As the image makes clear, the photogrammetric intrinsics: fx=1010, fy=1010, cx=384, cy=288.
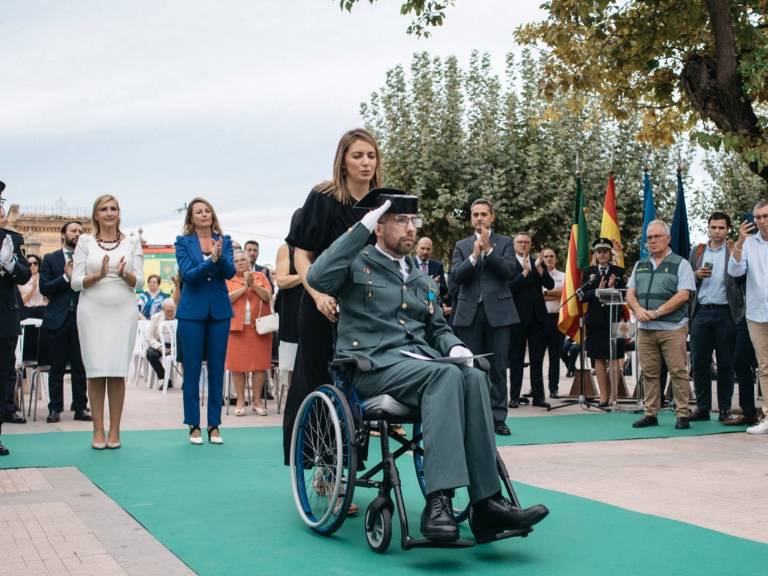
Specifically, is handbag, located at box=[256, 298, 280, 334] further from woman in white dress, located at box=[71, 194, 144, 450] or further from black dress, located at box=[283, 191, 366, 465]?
black dress, located at box=[283, 191, 366, 465]

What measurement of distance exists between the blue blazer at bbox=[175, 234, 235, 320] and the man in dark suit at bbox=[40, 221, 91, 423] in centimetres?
245

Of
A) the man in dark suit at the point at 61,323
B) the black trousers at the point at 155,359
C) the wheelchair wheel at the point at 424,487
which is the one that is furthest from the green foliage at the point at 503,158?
the wheelchair wheel at the point at 424,487

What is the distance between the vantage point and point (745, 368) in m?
10.1

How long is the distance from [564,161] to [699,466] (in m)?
27.3

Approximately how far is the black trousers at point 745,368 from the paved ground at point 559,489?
2.89 feet

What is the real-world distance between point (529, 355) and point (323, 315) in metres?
7.71

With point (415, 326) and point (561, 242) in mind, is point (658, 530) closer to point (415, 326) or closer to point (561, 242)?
point (415, 326)

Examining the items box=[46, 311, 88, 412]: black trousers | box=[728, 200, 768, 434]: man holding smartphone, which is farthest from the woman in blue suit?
box=[728, 200, 768, 434]: man holding smartphone

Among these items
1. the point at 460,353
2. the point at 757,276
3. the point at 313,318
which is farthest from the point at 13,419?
the point at 757,276

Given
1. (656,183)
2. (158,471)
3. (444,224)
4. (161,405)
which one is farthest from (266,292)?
(656,183)

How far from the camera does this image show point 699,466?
739 centimetres

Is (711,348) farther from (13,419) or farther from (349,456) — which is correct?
(13,419)

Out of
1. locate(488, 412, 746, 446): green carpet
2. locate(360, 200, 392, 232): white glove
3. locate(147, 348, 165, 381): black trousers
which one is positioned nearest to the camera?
locate(360, 200, 392, 232): white glove

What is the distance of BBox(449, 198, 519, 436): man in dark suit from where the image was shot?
30.7ft
